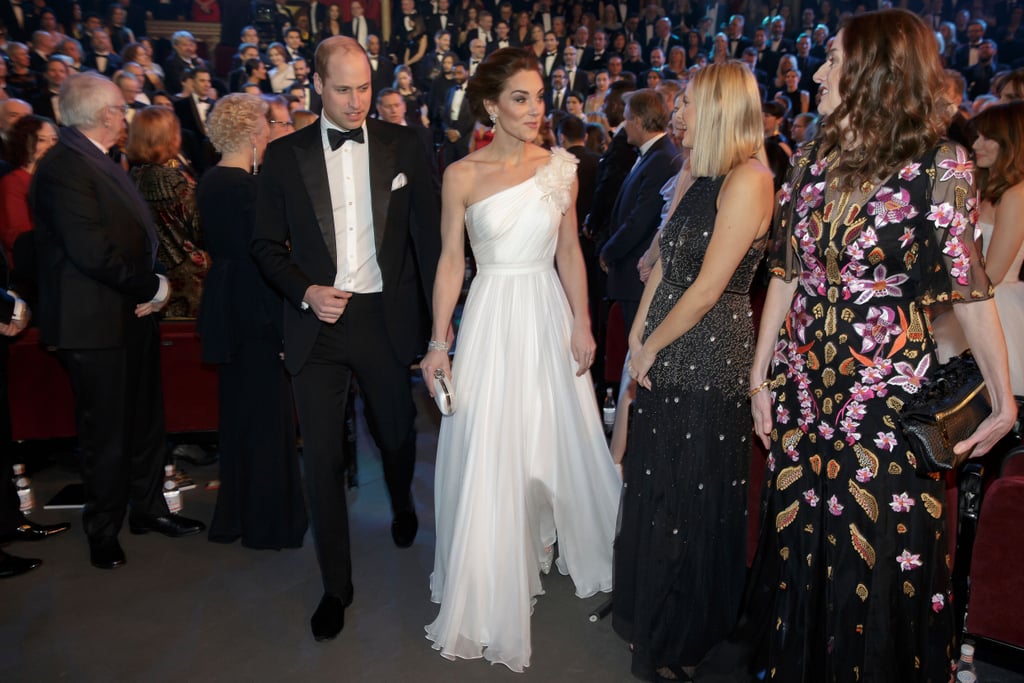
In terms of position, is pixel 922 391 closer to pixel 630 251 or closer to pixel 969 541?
pixel 969 541

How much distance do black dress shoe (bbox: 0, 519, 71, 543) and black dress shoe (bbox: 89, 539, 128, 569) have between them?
479 mm

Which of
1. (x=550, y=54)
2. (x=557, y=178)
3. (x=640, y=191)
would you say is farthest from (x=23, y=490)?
(x=550, y=54)

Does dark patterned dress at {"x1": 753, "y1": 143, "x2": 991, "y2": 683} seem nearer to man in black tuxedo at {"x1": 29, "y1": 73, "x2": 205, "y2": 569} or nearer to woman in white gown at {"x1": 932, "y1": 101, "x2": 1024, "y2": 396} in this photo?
woman in white gown at {"x1": 932, "y1": 101, "x2": 1024, "y2": 396}

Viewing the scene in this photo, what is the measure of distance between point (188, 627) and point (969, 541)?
284cm

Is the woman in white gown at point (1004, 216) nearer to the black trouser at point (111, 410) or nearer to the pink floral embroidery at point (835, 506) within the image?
the pink floral embroidery at point (835, 506)

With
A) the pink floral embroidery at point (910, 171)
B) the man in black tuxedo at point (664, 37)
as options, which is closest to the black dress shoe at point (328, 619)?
the pink floral embroidery at point (910, 171)

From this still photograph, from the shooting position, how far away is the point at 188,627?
3.27 meters

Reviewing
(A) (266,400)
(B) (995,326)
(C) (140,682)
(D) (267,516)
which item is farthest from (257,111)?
(B) (995,326)

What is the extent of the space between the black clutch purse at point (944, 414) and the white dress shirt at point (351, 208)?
2000mm

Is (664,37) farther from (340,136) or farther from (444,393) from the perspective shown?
(444,393)

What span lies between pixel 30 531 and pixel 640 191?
12.5 ft

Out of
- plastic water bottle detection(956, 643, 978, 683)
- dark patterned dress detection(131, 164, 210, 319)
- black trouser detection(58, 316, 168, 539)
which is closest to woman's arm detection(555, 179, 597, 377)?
plastic water bottle detection(956, 643, 978, 683)

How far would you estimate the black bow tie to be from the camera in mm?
3168

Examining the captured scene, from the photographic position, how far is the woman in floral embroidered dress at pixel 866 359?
202cm
